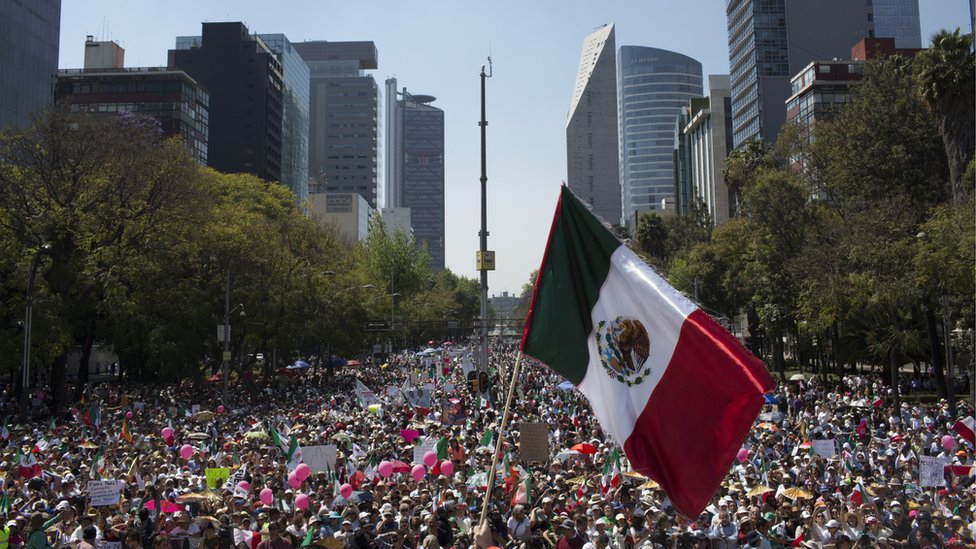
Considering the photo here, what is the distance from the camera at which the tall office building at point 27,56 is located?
7131cm

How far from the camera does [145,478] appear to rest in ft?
56.0

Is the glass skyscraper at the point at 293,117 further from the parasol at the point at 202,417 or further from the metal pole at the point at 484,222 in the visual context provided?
the parasol at the point at 202,417

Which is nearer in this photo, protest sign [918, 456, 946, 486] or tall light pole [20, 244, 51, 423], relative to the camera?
protest sign [918, 456, 946, 486]

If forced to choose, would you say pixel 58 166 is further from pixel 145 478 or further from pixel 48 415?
pixel 145 478

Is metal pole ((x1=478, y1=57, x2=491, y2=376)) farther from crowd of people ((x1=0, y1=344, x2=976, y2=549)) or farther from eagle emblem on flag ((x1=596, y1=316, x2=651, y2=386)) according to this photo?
eagle emblem on flag ((x1=596, y1=316, x2=651, y2=386))

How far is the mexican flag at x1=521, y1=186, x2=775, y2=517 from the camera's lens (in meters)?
7.04

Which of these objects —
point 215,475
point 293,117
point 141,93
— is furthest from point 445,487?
point 293,117

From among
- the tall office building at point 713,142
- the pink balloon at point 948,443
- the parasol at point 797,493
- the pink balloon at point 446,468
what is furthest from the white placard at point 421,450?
the tall office building at point 713,142

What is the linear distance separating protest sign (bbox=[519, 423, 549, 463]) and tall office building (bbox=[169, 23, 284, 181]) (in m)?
118

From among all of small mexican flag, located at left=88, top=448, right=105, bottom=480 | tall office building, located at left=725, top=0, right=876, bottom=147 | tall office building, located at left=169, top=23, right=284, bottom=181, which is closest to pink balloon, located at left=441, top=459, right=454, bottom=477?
small mexican flag, located at left=88, top=448, right=105, bottom=480

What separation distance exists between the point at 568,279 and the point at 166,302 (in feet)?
117

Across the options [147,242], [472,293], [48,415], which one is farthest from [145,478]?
[472,293]

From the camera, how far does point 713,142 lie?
127 meters

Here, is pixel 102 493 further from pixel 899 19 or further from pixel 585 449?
pixel 899 19
